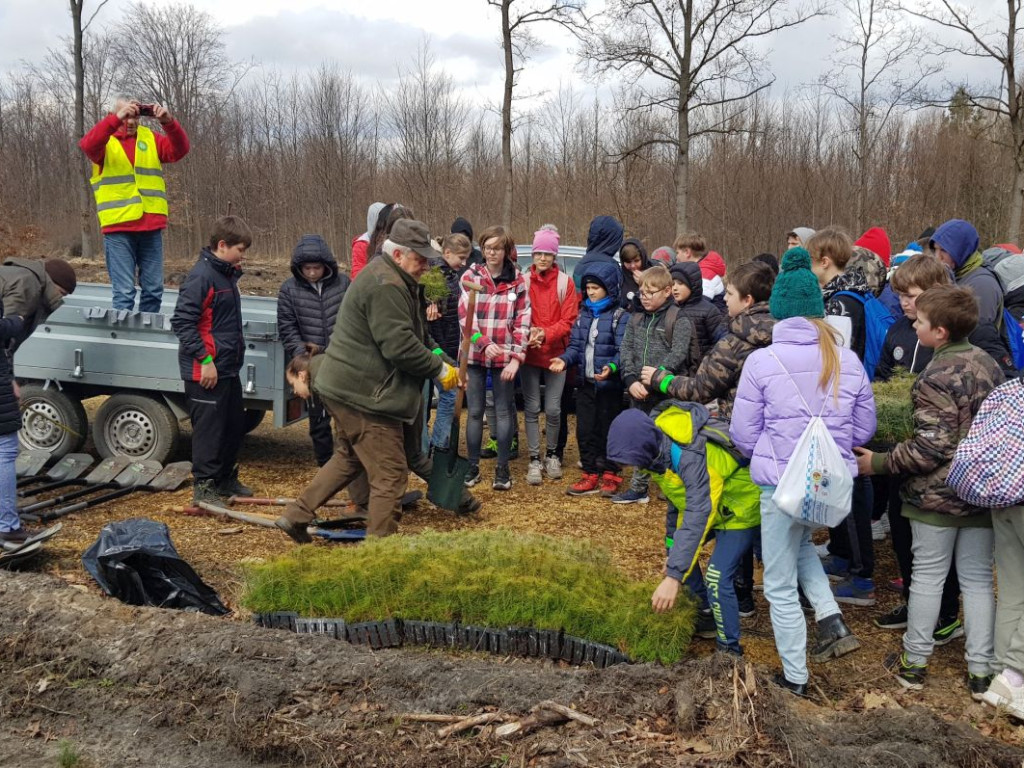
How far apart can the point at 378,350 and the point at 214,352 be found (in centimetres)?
179

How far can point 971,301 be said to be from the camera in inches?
155

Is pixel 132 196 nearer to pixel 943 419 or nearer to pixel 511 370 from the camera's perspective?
pixel 511 370

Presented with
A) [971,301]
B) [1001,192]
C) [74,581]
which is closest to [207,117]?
[1001,192]

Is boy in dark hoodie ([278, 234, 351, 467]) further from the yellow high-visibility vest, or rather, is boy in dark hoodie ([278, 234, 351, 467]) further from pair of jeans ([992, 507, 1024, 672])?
pair of jeans ([992, 507, 1024, 672])

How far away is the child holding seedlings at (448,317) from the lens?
24.1ft

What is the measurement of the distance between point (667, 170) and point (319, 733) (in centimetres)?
2317

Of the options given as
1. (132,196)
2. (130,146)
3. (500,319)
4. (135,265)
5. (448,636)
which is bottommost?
(448,636)

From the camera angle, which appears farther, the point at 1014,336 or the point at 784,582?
the point at 1014,336

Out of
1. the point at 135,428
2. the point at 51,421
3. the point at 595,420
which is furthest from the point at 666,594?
the point at 51,421

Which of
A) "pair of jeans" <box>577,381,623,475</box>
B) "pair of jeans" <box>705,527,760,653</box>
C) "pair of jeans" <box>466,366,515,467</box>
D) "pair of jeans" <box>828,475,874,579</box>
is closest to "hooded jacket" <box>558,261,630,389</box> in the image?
"pair of jeans" <box>577,381,623,475</box>

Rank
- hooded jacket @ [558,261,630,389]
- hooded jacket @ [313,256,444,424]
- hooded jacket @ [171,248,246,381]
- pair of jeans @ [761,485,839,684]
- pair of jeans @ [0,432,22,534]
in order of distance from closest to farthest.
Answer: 1. pair of jeans @ [761,485,839,684]
2. hooded jacket @ [313,256,444,424]
3. pair of jeans @ [0,432,22,534]
4. hooded jacket @ [171,248,246,381]
5. hooded jacket @ [558,261,630,389]

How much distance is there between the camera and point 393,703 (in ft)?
11.5

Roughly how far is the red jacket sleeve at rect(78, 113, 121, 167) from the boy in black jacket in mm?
1897

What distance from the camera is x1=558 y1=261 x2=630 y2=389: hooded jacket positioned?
689 cm
